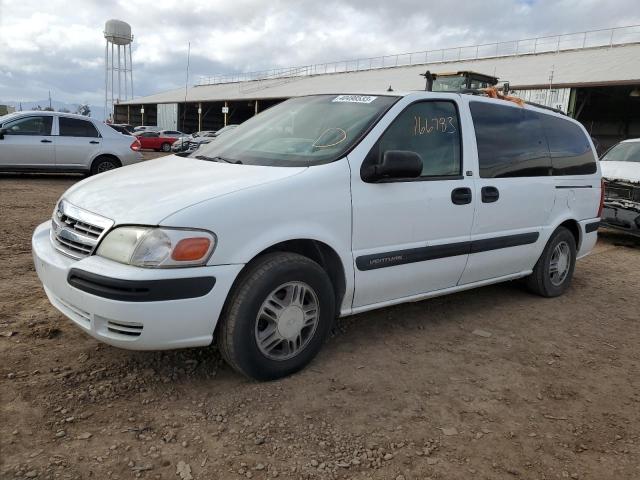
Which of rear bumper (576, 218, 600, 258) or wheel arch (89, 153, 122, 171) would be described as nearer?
rear bumper (576, 218, 600, 258)

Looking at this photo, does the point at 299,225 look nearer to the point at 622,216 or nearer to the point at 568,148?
the point at 568,148

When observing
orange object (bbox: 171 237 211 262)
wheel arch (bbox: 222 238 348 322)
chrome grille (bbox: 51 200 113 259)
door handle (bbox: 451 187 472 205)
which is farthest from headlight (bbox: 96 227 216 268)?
door handle (bbox: 451 187 472 205)

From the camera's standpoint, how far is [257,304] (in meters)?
2.73

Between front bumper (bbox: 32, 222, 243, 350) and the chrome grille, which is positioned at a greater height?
the chrome grille

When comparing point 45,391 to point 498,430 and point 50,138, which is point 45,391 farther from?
point 50,138

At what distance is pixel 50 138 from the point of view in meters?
10.8

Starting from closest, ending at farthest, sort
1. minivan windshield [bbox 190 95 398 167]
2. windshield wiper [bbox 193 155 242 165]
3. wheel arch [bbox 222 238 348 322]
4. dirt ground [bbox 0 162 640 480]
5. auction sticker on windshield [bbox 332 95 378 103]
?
1. dirt ground [bbox 0 162 640 480]
2. wheel arch [bbox 222 238 348 322]
3. minivan windshield [bbox 190 95 398 167]
4. windshield wiper [bbox 193 155 242 165]
5. auction sticker on windshield [bbox 332 95 378 103]

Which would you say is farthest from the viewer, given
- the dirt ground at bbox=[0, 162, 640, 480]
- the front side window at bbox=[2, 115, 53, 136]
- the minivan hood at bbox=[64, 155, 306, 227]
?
the front side window at bbox=[2, 115, 53, 136]

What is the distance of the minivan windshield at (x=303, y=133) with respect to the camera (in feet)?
10.6

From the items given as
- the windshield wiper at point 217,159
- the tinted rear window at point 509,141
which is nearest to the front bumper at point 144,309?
the windshield wiper at point 217,159

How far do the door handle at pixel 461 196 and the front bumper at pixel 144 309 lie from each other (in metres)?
1.72

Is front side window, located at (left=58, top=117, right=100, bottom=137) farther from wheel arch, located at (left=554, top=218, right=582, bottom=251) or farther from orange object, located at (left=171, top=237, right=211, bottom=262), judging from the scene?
orange object, located at (left=171, top=237, right=211, bottom=262)

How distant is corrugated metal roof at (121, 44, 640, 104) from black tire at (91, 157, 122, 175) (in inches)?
206

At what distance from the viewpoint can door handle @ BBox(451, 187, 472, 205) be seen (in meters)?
3.65
